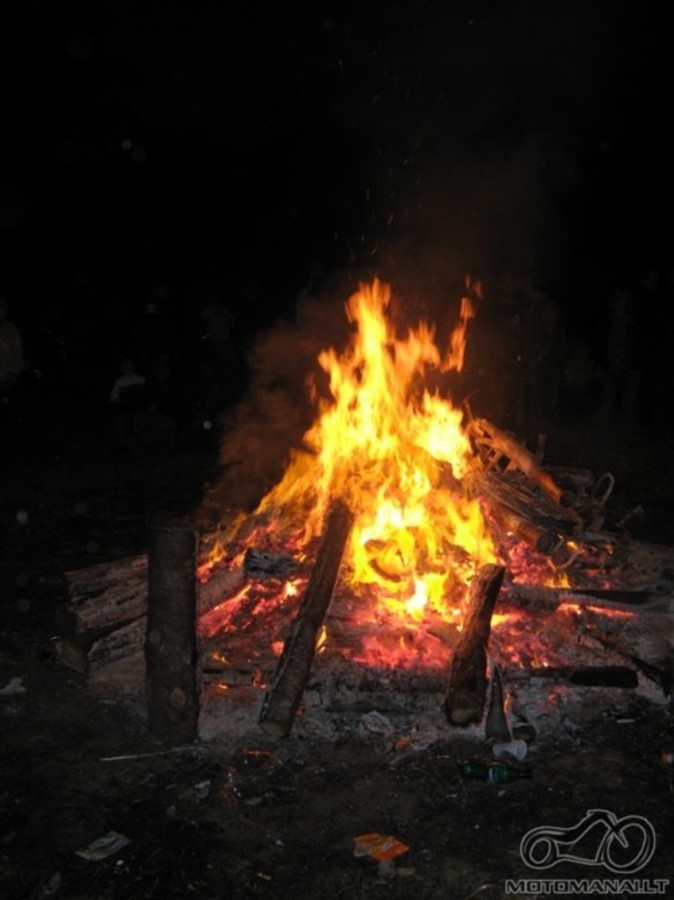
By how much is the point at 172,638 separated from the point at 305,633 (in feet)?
3.27

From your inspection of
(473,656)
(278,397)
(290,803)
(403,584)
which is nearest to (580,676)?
(473,656)

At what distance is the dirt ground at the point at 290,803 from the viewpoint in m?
3.45

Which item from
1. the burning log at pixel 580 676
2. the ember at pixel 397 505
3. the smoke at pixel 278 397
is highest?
the smoke at pixel 278 397

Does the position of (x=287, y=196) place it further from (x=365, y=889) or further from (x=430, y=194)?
(x=365, y=889)

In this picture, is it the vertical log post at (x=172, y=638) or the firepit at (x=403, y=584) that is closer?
the vertical log post at (x=172, y=638)

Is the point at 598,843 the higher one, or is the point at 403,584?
the point at 403,584

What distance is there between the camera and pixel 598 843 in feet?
12.1

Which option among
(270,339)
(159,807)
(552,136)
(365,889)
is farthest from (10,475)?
(552,136)

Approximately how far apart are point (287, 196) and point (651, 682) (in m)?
20.9

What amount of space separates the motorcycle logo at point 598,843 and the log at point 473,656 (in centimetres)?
92

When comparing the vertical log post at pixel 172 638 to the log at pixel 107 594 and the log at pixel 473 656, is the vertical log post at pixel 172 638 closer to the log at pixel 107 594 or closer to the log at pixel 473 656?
the log at pixel 107 594

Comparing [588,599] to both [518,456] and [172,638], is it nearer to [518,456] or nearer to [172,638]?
[518,456]

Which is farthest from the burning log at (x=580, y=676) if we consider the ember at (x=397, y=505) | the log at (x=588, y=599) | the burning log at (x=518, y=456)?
the burning log at (x=518, y=456)

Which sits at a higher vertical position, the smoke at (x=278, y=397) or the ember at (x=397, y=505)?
the smoke at (x=278, y=397)
